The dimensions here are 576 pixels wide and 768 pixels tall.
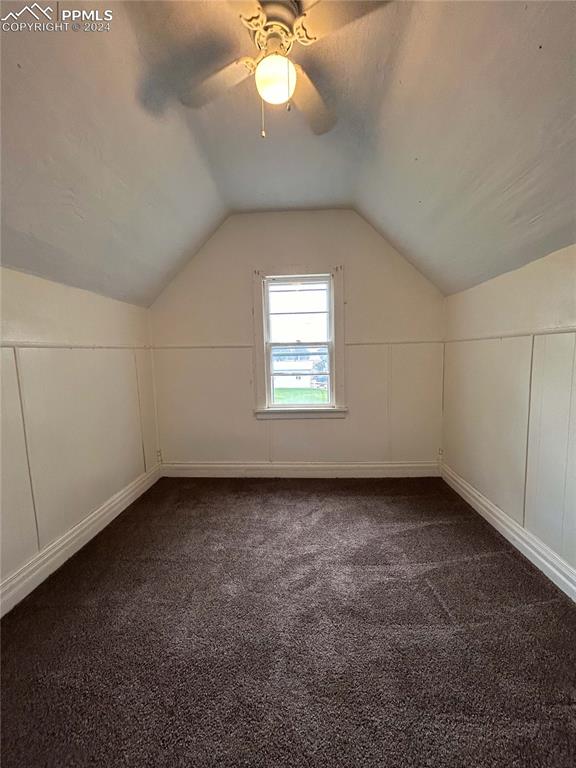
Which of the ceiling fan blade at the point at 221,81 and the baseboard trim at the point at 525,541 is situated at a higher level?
the ceiling fan blade at the point at 221,81

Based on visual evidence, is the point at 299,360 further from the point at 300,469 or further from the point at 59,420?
the point at 59,420

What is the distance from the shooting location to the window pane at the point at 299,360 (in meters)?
3.14

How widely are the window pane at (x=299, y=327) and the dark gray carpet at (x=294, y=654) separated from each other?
1724 millimetres

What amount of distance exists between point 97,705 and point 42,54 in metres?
2.32

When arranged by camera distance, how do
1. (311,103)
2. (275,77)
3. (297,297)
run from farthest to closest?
(297,297)
(311,103)
(275,77)

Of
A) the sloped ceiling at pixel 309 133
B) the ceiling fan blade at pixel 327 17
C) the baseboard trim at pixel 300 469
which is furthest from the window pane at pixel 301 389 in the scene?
the ceiling fan blade at pixel 327 17

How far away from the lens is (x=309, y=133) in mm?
1922

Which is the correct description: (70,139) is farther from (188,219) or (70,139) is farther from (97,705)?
(97,705)

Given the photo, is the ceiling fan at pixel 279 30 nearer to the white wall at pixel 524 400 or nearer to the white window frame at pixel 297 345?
the white wall at pixel 524 400

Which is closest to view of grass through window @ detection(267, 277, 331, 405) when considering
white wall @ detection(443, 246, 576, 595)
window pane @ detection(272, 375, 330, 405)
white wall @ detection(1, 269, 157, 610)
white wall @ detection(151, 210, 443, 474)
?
window pane @ detection(272, 375, 330, 405)

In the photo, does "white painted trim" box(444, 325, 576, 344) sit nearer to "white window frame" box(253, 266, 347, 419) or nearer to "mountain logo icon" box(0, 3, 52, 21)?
"white window frame" box(253, 266, 347, 419)

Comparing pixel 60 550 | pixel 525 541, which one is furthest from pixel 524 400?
pixel 60 550

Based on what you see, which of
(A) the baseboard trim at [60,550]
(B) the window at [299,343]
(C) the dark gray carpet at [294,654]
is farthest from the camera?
(B) the window at [299,343]

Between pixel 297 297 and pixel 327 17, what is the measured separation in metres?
2.01
